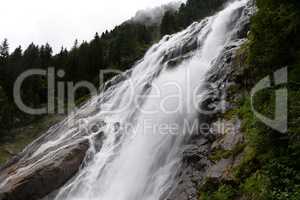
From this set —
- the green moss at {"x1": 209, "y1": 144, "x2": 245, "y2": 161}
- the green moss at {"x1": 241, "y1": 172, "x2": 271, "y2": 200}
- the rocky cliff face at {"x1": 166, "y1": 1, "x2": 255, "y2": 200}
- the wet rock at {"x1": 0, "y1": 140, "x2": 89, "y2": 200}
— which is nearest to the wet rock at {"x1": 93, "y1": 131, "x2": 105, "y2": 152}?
the wet rock at {"x1": 0, "y1": 140, "x2": 89, "y2": 200}

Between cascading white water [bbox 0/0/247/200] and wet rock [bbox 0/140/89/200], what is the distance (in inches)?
27.3

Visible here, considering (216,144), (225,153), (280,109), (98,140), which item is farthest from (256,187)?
(98,140)

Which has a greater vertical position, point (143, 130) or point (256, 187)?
point (143, 130)

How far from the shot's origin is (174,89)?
27.3 metres

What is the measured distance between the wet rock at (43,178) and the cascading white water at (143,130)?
0.69 meters

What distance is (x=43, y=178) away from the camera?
940 inches

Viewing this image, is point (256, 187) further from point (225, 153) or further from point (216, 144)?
point (216, 144)

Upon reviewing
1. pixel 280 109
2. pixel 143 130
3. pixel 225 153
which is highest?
pixel 280 109

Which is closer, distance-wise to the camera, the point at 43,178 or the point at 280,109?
the point at 280,109

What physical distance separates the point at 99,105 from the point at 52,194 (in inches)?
509

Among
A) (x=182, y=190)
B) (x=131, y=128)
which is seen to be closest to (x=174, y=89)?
(x=131, y=128)

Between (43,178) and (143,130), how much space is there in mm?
6634

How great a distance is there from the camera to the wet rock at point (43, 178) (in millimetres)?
23844

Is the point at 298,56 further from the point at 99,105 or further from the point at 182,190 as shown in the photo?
the point at 99,105
